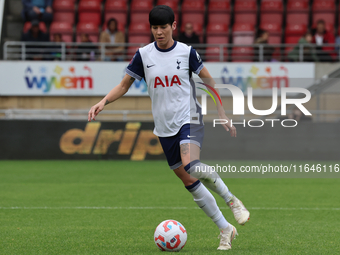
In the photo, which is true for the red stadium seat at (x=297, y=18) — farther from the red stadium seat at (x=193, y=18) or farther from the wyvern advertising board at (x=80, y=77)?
the wyvern advertising board at (x=80, y=77)

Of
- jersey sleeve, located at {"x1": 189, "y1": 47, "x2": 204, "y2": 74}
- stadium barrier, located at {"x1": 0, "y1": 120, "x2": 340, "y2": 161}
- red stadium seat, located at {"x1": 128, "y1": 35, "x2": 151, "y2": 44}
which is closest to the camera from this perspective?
jersey sleeve, located at {"x1": 189, "y1": 47, "x2": 204, "y2": 74}

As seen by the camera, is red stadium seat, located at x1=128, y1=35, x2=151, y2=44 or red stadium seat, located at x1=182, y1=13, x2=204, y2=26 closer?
red stadium seat, located at x1=128, y1=35, x2=151, y2=44

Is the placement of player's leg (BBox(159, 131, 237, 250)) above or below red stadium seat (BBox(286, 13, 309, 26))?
below

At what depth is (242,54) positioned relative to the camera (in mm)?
17422

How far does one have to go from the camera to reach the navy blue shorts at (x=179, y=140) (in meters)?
4.32

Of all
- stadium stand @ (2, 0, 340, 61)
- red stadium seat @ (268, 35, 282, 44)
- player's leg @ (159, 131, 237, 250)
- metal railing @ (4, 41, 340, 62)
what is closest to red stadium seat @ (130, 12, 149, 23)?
stadium stand @ (2, 0, 340, 61)

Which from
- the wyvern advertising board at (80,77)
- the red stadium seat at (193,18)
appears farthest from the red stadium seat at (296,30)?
the red stadium seat at (193,18)

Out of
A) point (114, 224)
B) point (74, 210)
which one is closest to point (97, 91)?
point (74, 210)

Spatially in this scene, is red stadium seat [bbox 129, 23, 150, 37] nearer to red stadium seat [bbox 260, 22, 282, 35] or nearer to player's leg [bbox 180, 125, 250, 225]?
red stadium seat [bbox 260, 22, 282, 35]

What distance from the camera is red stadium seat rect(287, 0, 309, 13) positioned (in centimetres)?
1925

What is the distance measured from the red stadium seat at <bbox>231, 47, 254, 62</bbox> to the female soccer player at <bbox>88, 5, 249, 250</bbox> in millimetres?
12330

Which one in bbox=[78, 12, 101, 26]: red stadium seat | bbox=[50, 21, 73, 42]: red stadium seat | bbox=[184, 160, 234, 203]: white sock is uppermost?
bbox=[78, 12, 101, 26]: red stadium seat

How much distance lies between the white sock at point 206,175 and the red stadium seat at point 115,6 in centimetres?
1565

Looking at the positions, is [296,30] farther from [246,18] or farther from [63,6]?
[63,6]
